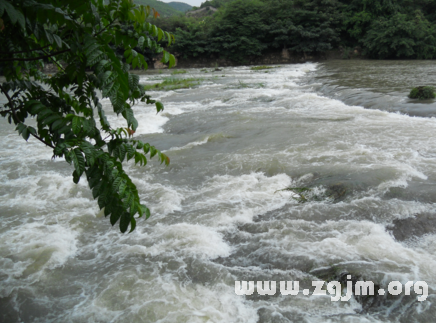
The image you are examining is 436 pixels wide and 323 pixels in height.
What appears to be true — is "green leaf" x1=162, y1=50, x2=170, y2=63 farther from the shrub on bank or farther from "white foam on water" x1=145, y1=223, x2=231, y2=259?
the shrub on bank

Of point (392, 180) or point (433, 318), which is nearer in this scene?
point (433, 318)

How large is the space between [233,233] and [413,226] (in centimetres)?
206

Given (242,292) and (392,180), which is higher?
(392,180)

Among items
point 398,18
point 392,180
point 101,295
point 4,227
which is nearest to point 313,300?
point 101,295

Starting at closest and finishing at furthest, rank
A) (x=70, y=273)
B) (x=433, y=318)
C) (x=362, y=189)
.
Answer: (x=433, y=318) < (x=70, y=273) < (x=362, y=189)

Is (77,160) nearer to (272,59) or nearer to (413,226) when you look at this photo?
(413,226)

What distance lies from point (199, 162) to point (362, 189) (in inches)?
123

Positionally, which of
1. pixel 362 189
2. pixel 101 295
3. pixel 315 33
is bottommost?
pixel 101 295

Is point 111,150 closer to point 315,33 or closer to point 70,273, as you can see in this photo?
point 70,273

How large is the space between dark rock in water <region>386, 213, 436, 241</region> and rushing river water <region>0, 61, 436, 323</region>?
19mm

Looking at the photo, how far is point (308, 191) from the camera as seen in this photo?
16.0 feet

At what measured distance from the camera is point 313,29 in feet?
123

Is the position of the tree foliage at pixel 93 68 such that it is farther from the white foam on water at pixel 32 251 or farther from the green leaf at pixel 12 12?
the white foam on water at pixel 32 251

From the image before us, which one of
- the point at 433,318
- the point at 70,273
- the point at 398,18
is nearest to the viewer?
the point at 433,318
